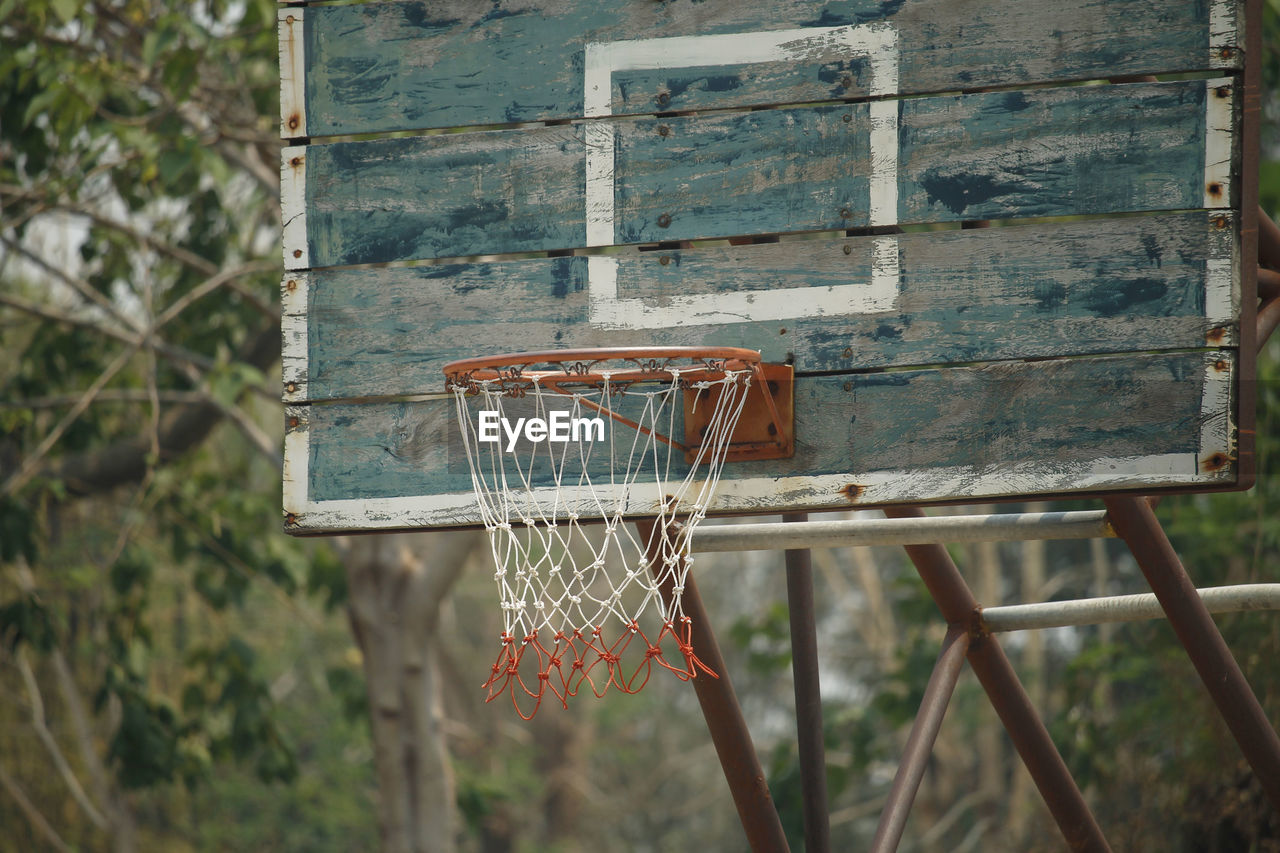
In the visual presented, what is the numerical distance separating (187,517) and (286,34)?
4476 mm

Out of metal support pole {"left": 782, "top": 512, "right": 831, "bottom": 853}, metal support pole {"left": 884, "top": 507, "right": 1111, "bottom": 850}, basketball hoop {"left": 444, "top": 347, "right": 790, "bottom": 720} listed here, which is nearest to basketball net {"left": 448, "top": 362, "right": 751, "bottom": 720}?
basketball hoop {"left": 444, "top": 347, "right": 790, "bottom": 720}

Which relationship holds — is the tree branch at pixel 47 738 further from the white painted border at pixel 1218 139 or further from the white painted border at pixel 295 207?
the white painted border at pixel 1218 139

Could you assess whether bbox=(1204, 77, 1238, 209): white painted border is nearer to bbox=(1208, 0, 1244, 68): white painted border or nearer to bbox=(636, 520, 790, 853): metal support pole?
bbox=(1208, 0, 1244, 68): white painted border

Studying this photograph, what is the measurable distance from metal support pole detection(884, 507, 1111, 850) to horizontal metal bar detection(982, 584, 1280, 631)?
82 millimetres

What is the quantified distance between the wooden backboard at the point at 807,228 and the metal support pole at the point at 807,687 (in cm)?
138

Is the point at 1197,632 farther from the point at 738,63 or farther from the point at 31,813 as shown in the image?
the point at 31,813

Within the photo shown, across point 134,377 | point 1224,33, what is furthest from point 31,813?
point 1224,33

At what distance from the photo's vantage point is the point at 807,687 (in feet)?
14.2

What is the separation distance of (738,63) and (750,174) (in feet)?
0.95

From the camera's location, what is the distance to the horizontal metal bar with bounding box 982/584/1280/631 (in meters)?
3.59

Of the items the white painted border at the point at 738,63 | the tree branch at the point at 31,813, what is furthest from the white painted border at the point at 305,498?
the tree branch at the point at 31,813

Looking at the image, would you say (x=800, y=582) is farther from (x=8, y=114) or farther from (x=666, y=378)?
(x=8, y=114)

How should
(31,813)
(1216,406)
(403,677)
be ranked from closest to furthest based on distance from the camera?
(1216,406), (403,677), (31,813)

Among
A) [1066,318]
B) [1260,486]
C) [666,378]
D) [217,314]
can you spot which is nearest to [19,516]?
[217,314]
